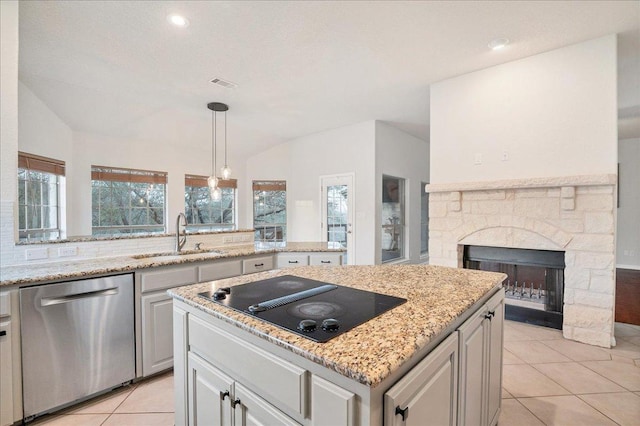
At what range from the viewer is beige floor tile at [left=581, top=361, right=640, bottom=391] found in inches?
86.4

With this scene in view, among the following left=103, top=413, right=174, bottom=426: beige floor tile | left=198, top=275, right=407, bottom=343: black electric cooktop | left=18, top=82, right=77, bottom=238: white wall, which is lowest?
left=103, top=413, right=174, bottom=426: beige floor tile

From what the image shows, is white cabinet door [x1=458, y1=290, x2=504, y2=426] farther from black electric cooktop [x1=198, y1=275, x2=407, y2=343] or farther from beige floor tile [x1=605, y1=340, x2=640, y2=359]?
beige floor tile [x1=605, y1=340, x2=640, y2=359]

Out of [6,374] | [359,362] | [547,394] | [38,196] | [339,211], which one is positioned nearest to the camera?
[359,362]

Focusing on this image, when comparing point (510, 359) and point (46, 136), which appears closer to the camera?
point (510, 359)

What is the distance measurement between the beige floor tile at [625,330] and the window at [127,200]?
6325 millimetres

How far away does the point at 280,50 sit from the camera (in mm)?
2947

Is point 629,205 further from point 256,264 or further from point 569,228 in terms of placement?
point 256,264

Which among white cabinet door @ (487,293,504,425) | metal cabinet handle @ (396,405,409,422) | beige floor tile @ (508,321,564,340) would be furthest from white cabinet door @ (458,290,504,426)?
beige floor tile @ (508,321,564,340)

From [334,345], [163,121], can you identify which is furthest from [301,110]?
[334,345]

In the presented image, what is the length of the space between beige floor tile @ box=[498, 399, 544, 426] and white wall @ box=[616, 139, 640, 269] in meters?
6.53

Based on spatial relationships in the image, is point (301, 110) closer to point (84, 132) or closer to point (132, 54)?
point (132, 54)

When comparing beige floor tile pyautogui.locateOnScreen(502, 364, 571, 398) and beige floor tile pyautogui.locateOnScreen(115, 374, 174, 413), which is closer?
beige floor tile pyautogui.locateOnScreen(115, 374, 174, 413)

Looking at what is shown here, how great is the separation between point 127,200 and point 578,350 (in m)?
6.41

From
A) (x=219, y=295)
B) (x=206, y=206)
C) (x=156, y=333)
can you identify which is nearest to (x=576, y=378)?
(x=219, y=295)
